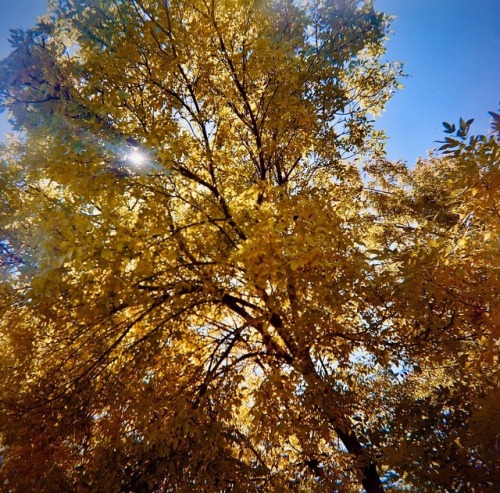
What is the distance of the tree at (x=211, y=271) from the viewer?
250cm

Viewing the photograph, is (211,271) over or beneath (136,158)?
beneath

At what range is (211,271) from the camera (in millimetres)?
4027

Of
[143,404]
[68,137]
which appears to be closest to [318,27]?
[68,137]

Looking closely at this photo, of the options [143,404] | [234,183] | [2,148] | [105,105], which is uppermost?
[2,148]

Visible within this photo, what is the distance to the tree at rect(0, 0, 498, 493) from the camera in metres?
2.50

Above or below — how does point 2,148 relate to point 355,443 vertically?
above

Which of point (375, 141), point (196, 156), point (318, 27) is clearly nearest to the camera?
point (318, 27)

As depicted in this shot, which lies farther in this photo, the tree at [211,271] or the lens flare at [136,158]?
the lens flare at [136,158]

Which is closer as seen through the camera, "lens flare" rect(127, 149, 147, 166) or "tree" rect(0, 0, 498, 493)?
"tree" rect(0, 0, 498, 493)

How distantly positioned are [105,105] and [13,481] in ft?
15.9

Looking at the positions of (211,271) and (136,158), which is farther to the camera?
(211,271)

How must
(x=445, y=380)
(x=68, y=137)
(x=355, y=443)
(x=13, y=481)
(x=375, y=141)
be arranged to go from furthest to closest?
(x=445, y=380), (x=375, y=141), (x=355, y=443), (x=13, y=481), (x=68, y=137)

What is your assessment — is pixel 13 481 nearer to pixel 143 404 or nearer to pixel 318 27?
pixel 143 404

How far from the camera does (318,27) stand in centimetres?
392
